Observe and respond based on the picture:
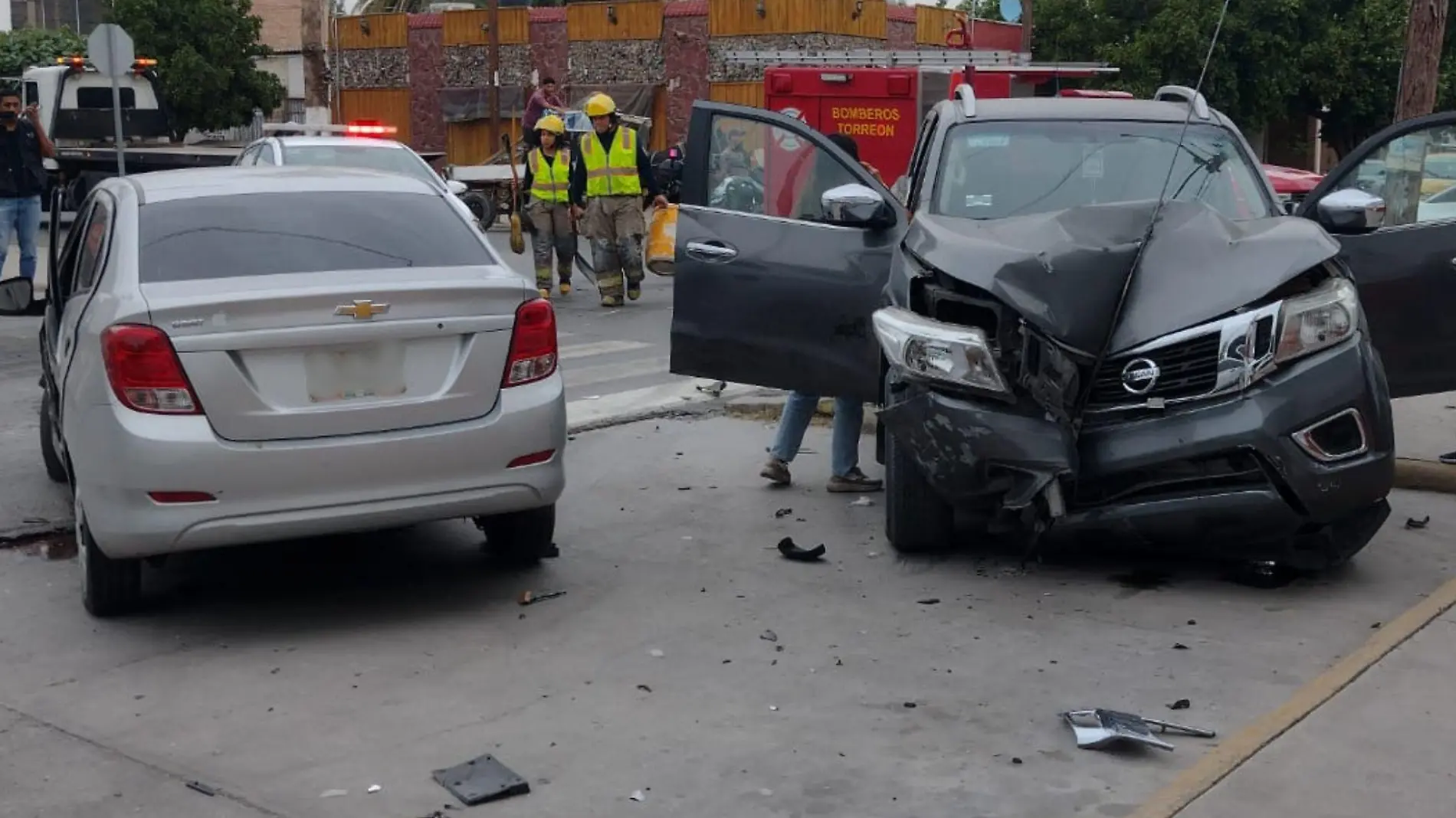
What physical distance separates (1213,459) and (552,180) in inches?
460

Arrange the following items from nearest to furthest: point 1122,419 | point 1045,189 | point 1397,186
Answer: point 1122,419, point 1045,189, point 1397,186

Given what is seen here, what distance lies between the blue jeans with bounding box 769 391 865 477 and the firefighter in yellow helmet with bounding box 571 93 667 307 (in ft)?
27.0

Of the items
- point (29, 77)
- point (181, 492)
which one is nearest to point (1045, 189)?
point (181, 492)

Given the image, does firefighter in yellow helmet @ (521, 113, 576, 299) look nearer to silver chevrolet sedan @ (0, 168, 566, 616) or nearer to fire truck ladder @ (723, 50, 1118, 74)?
fire truck ladder @ (723, 50, 1118, 74)

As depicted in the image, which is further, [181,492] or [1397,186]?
[1397,186]

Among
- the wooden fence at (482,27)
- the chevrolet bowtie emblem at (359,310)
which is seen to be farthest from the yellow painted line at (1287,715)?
the wooden fence at (482,27)

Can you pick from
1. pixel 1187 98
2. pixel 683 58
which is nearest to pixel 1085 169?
pixel 1187 98

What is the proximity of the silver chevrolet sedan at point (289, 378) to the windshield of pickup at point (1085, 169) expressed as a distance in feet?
7.15

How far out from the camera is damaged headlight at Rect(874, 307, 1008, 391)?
623 centimetres

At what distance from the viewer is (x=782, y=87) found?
21.1m

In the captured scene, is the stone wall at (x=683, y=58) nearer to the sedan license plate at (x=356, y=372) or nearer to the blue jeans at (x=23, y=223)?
the blue jeans at (x=23, y=223)

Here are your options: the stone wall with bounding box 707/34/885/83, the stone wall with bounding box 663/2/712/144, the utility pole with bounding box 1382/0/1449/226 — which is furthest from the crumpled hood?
the stone wall with bounding box 663/2/712/144

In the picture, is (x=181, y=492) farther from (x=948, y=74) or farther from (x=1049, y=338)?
(x=948, y=74)

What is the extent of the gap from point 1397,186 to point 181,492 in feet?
18.2
